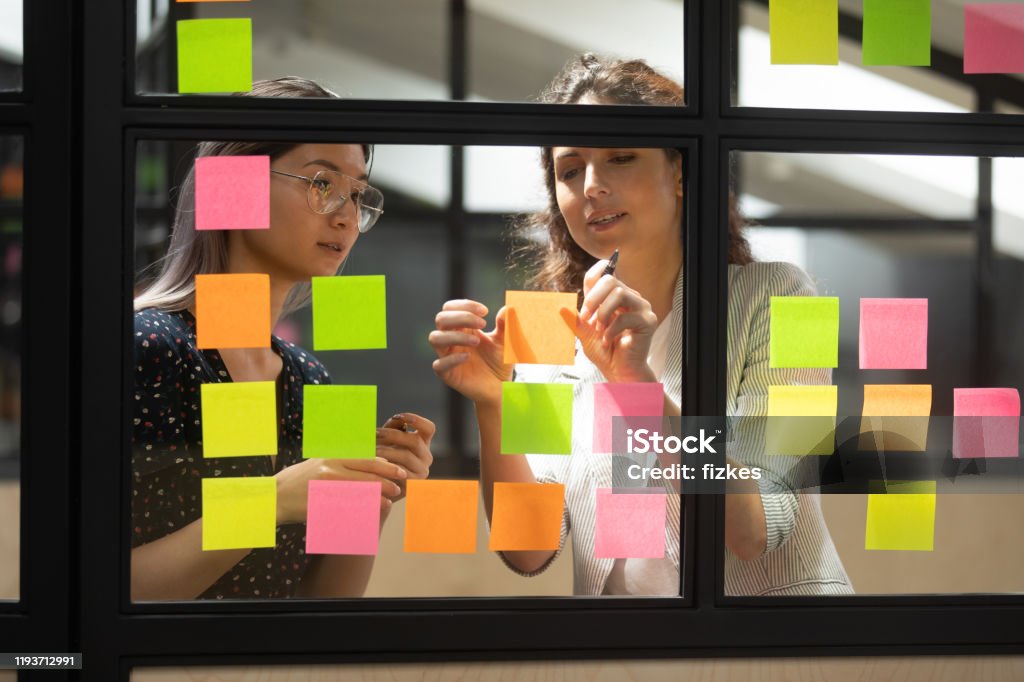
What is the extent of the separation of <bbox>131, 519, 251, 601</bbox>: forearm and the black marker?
74 centimetres

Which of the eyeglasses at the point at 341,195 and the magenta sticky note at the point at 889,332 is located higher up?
the eyeglasses at the point at 341,195

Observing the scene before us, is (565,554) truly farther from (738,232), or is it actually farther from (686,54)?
(686,54)

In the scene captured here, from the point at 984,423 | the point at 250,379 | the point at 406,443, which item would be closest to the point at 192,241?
the point at 250,379

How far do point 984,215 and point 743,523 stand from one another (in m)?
0.75

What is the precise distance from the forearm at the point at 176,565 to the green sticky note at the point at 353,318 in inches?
14.0

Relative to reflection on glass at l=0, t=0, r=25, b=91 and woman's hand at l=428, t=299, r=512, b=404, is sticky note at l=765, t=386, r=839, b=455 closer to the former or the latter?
woman's hand at l=428, t=299, r=512, b=404

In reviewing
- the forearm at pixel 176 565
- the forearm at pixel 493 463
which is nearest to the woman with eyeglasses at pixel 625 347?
the forearm at pixel 493 463

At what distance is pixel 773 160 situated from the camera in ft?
4.87

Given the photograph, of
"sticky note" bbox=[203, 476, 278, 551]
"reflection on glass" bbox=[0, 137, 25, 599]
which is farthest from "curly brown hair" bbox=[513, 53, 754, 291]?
"reflection on glass" bbox=[0, 137, 25, 599]

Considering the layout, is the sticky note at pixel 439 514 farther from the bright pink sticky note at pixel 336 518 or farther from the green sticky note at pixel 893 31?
the green sticky note at pixel 893 31

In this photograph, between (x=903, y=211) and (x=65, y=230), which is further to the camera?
(x=903, y=211)

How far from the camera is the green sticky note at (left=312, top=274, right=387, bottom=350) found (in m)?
1.37

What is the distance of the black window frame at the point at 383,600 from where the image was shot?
4.37 ft

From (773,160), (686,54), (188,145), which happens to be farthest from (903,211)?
(188,145)
